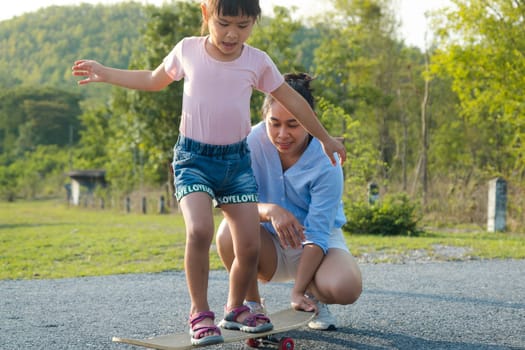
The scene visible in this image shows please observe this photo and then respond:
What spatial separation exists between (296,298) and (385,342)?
1.67 feet

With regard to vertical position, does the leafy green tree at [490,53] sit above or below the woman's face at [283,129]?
above

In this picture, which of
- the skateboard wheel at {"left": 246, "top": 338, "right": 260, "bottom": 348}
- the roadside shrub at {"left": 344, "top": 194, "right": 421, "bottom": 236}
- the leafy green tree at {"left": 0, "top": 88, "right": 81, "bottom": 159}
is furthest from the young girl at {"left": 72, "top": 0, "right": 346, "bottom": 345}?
the leafy green tree at {"left": 0, "top": 88, "right": 81, "bottom": 159}

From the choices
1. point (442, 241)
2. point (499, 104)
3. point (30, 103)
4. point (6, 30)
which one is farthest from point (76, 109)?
point (442, 241)

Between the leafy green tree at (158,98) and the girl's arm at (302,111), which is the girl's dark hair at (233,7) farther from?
the leafy green tree at (158,98)

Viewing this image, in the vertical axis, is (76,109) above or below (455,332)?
above

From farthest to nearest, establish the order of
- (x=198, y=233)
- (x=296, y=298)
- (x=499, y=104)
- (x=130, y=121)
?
(x=130, y=121)
(x=499, y=104)
(x=296, y=298)
(x=198, y=233)

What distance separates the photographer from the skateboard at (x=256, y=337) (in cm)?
262

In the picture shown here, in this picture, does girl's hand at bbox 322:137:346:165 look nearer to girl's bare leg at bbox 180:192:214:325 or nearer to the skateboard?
girl's bare leg at bbox 180:192:214:325

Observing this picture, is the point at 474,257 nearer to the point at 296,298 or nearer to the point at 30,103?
the point at 296,298

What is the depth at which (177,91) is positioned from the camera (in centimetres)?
2530

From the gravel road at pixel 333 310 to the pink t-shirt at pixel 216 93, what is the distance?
3.47ft

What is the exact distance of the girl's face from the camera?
2.71 metres

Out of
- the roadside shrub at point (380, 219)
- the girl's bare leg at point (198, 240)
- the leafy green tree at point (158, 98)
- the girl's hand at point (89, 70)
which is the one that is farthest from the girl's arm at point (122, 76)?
the leafy green tree at point (158, 98)

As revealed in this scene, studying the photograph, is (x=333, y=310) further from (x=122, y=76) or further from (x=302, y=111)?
(x=122, y=76)
